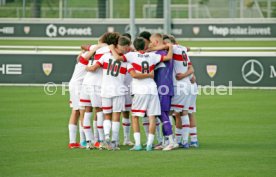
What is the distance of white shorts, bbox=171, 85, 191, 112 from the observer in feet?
46.5

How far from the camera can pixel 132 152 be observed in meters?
13.6

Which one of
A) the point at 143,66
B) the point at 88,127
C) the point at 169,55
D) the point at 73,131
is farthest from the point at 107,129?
the point at 169,55

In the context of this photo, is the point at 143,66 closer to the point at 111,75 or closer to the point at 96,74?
the point at 111,75

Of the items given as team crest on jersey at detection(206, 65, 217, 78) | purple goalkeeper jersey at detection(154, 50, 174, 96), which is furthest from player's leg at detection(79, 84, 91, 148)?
team crest on jersey at detection(206, 65, 217, 78)

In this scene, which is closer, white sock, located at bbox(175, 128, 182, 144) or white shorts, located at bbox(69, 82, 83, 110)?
white shorts, located at bbox(69, 82, 83, 110)

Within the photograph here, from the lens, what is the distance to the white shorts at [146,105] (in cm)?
1367

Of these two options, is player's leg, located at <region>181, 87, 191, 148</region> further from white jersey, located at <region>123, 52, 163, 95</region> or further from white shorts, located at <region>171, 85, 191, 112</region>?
white jersey, located at <region>123, 52, 163, 95</region>

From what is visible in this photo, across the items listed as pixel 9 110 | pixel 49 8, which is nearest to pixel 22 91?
pixel 9 110

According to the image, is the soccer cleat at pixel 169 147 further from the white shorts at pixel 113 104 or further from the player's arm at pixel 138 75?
the player's arm at pixel 138 75

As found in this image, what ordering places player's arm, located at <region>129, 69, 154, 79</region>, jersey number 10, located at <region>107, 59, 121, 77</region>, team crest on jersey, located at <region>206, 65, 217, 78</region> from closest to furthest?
1. player's arm, located at <region>129, 69, 154, 79</region>
2. jersey number 10, located at <region>107, 59, 121, 77</region>
3. team crest on jersey, located at <region>206, 65, 217, 78</region>

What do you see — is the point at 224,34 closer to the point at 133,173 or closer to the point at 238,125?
the point at 238,125

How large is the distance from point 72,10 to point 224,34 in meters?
7.99

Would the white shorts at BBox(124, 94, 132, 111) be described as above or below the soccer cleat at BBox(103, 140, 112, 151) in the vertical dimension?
above

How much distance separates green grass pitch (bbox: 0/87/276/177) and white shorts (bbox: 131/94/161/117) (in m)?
0.66
